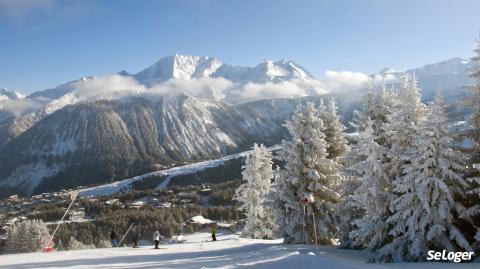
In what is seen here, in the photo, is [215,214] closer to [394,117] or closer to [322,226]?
[322,226]

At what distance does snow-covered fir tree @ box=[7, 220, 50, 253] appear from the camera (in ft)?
258

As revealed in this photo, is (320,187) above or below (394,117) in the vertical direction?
below

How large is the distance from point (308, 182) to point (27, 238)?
5797cm

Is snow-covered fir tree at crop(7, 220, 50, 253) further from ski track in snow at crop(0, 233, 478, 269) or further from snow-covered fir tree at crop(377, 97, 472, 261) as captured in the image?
snow-covered fir tree at crop(377, 97, 472, 261)

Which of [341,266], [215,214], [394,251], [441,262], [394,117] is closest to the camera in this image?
[341,266]

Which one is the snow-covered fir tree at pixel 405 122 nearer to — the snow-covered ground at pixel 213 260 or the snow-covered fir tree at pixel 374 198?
the snow-covered fir tree at pixel 374 198

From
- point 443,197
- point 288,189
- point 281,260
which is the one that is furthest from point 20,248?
point 443,197

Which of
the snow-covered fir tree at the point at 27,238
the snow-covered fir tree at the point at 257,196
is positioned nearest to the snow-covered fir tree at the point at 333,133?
the snow-covered fir tree at the point at 257,196

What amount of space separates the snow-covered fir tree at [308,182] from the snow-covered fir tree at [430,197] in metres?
13.9

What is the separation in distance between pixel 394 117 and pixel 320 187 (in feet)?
42.1

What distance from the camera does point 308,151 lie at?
39.9 m

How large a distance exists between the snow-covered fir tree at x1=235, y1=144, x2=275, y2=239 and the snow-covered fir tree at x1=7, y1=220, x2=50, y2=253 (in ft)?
127

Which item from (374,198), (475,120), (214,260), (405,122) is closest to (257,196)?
(214,260)

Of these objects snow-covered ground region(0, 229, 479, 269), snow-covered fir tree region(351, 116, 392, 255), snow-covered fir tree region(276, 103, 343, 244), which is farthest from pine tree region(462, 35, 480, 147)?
snow-covered fir tree region(276, 103, 343, 244)
